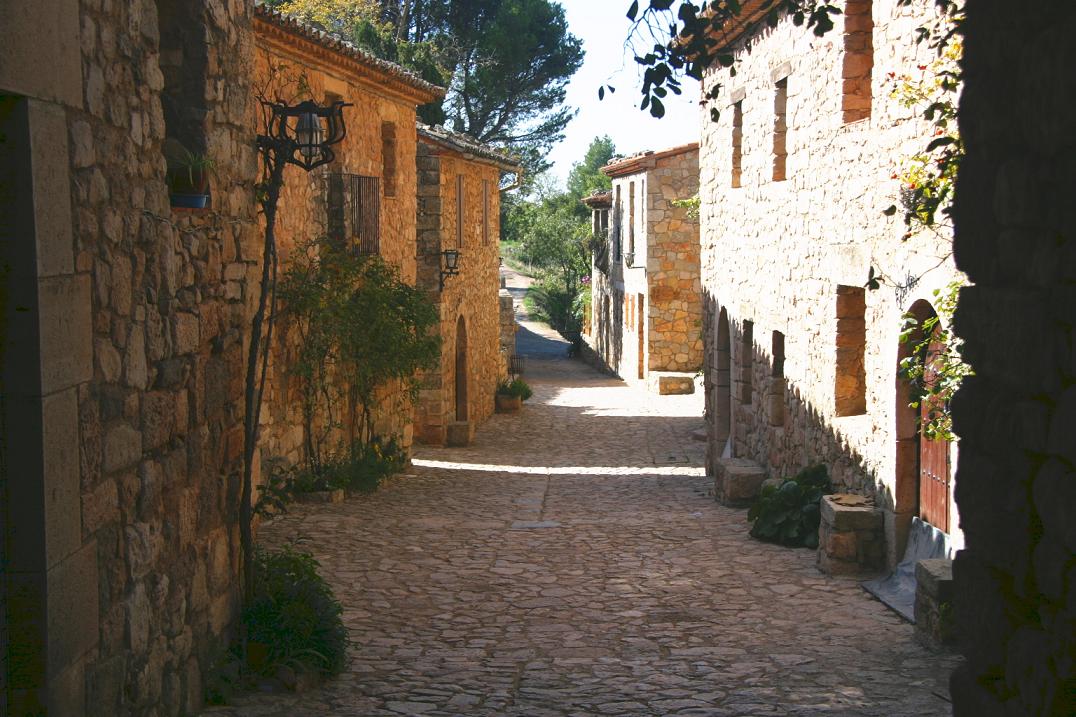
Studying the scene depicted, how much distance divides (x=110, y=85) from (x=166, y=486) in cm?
169

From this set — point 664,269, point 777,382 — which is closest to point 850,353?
point 777,382

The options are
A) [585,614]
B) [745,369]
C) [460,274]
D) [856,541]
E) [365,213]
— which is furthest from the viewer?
→ [460,274]

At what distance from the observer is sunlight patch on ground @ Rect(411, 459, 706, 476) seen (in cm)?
1608

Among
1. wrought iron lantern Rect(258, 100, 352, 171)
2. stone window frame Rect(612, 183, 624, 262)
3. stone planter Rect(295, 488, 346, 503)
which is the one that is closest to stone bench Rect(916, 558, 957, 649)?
wrought iron lantern Rect(258, 100, 352, 171)

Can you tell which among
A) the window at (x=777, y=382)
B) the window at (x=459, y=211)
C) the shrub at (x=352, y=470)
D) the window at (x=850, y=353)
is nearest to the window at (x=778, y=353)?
the window at (x=777, y=382)

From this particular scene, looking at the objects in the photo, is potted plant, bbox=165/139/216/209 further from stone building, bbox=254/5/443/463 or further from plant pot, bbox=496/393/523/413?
plant pot, bbox=496/393/523/413

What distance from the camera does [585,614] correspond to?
8023 millimetres

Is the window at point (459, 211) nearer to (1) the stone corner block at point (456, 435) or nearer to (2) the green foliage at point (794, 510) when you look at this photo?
(1) the stone corner block at point (456, 435)

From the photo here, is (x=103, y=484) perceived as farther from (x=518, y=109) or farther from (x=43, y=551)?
(x=518, y=109)

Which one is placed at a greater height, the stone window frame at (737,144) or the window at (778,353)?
the stone window frame at (737,144)

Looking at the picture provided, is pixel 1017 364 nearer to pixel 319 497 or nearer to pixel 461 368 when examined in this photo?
pixel 319 497

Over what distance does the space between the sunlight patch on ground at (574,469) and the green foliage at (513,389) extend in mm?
7807

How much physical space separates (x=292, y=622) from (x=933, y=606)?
3768 millimetres

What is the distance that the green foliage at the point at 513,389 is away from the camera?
2481 cm
